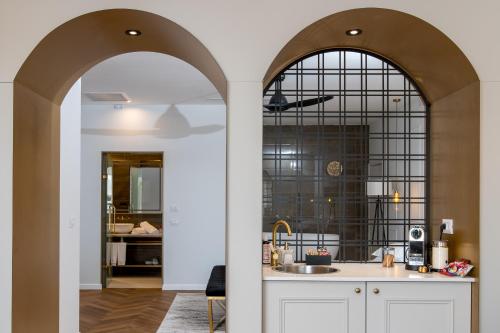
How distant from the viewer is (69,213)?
423cm

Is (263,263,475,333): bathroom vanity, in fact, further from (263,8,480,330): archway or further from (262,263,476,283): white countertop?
(263,8,480,330): archway

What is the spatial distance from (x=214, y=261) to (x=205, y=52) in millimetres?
4889

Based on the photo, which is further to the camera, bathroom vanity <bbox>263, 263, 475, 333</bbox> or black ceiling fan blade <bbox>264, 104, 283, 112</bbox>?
black ceiling fan blade <bbox>264, 104, 283, 112</bbox>

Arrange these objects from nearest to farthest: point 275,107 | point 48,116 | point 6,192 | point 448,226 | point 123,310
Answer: point 6,192 < point 448,226 < point 48,116 < point 275,107 < point 123,310

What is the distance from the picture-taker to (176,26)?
8.59 ft

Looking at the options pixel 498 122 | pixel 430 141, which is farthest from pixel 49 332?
pixel 498 122

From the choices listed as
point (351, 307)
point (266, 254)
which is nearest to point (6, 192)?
point (266, 254)

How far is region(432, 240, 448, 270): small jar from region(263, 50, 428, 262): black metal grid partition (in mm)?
380

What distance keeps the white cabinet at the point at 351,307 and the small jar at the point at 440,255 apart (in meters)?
0.19

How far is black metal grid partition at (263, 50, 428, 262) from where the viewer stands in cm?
324

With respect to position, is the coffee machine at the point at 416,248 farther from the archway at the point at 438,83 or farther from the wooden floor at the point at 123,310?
the wooden floor at the point at 123,310

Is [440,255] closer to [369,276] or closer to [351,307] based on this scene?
[369,276]

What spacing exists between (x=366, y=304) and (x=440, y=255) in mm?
554

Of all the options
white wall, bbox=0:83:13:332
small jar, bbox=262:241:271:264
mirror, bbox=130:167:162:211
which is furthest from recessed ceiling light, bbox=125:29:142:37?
mirror, bbox=130:167:162:211
